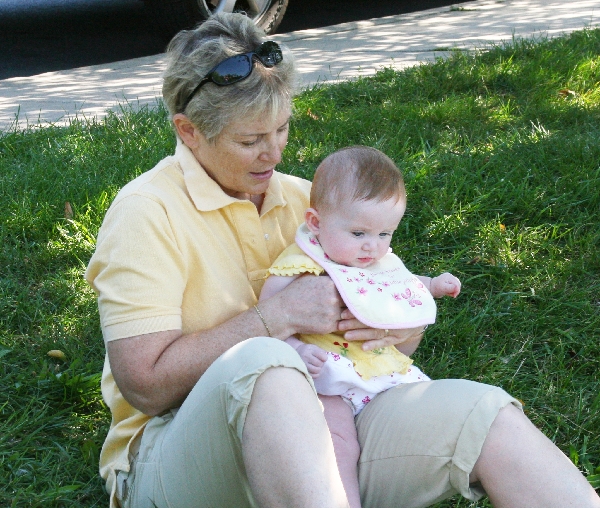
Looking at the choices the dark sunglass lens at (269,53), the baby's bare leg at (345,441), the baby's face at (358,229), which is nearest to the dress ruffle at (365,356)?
the baby's bare leg at (345,441)

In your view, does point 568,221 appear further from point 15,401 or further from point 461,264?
point 15,401

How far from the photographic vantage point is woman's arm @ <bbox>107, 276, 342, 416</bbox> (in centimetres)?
204

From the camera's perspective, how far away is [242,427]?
179 cm

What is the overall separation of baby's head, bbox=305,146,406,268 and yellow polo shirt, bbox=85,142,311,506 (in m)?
0.19

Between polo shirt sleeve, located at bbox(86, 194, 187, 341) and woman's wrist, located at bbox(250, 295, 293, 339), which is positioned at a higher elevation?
polo shirt sleeve, located at bbox(86, 194, 187, 341)

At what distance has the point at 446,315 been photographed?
329cm

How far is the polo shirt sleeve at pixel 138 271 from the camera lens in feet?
6.68

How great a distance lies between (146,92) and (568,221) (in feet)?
9.90

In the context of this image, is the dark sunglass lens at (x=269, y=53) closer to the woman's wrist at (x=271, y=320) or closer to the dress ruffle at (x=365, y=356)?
the woman's wrist at (x=271, y=320)

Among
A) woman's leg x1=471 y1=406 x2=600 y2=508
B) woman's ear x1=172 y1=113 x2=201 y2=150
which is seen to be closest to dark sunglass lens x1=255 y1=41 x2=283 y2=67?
woman's ear x1=172 y1=113 x2=201 y2=150

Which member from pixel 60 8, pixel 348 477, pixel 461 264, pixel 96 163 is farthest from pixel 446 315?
pixel 60 8

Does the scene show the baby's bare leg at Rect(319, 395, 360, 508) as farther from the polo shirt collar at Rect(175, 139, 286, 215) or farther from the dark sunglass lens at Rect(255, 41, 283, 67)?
the dark sunglass lens at Rect(255, 41, 283, 67)

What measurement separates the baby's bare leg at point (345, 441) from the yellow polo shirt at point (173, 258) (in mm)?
376

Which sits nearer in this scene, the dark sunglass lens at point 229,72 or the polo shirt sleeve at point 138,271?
the polo shirt sleeve at point 138,271
